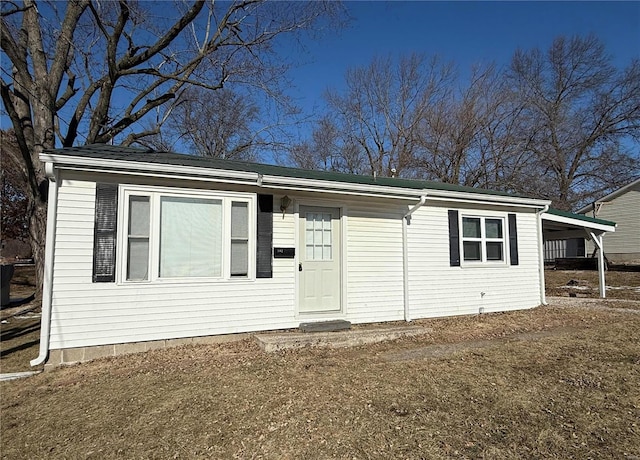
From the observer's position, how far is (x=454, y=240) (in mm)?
7891

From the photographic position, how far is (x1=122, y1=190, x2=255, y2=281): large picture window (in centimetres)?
535

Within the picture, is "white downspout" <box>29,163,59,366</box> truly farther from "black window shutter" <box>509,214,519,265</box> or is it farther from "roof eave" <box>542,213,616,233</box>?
"roof eave" <box>542,213,616,233</box>

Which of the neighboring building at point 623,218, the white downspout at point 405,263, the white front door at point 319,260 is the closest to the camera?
the white front door at point 319,260

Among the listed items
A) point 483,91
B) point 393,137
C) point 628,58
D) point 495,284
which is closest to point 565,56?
point 628,58

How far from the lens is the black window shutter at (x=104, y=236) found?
16.8ft

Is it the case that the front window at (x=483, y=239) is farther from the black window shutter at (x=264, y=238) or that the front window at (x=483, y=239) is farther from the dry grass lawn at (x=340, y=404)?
the black window shutter at (x=264, y=238)

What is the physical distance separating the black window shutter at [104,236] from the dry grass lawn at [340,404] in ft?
3.78

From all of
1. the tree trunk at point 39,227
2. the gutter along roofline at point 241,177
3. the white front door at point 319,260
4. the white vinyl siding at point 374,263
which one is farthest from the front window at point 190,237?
the tree trunk at point 39,227

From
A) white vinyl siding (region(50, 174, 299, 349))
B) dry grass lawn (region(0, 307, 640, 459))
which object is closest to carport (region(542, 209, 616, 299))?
dry grass lawn (region(0, 307, 640, 459))

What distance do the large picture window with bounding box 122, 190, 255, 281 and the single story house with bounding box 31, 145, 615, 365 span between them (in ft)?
0.05

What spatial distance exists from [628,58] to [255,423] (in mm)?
32706

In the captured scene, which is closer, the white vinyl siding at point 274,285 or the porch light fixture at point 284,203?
the white vinyl siding at point 274,285

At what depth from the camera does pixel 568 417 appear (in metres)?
3.24

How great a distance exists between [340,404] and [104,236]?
3791mm
